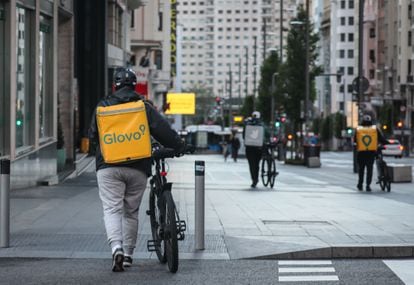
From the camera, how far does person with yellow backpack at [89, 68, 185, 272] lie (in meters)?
9.66

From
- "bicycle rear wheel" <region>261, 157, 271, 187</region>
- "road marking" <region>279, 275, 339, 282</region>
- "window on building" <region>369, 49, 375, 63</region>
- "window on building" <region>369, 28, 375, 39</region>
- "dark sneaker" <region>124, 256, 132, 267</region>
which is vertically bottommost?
"bicycle rear wheel" <region>261, 157, 271, 187</region>

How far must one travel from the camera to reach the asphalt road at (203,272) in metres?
9.30

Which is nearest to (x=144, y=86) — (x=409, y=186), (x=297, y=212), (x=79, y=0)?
(x=79, y=0)

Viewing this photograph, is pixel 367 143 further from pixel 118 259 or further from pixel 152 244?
pixel 118 259

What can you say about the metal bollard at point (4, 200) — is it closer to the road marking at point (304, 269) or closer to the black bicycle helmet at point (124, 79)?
the black bicycle helmet at point (124, 79)

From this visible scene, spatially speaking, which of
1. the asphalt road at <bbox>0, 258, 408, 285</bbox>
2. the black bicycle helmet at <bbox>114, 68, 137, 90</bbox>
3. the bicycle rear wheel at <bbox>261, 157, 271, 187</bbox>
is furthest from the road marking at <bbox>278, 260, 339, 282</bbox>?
the bicycle rear wheel at <bbox>261, 157, 271, 187</bbox>

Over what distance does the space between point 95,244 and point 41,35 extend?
12996mm

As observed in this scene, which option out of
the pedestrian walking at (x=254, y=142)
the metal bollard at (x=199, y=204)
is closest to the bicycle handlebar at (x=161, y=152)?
the metal bollard at (x=199, y=204)

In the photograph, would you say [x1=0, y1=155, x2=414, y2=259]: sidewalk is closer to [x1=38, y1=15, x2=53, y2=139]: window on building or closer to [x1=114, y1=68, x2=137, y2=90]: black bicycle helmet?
[x1=114, y1=68, x2=137, y2=90]: black bicycle helmet

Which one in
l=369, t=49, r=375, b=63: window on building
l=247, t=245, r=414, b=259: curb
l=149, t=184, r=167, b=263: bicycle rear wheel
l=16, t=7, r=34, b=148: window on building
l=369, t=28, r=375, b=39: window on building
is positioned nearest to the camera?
l=149, t=184, r=167, b=263: bicycle rear wheel

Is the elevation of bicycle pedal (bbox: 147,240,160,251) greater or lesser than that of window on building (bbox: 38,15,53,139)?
lesser

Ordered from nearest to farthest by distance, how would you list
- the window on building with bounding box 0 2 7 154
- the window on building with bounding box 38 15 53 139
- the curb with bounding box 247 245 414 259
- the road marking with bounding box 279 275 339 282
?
the road marking with bounding box 279 275 339 282, the curb with bounding box 247 245 414 259, the window on building with bounding box 0 2 7 154, the window on building with bounding box 38 15 53 139

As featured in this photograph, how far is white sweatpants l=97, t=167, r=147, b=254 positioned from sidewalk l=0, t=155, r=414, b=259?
3.25ft

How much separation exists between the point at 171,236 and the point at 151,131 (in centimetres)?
94
